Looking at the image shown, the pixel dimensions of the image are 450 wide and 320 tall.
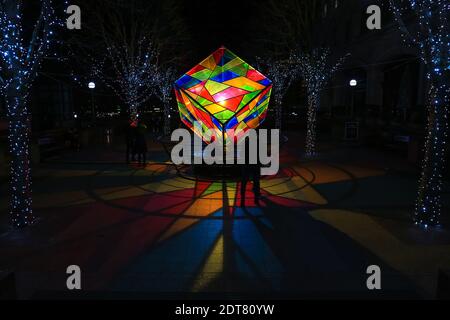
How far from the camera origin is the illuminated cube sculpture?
12.6m

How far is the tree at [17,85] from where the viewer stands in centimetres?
704

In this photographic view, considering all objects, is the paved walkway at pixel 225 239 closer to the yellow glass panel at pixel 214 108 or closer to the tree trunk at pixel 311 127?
the yellow glass panel at pixel 214 108

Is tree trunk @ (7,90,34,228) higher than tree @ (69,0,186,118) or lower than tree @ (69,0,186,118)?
lower

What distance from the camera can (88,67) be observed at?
84.7 ft

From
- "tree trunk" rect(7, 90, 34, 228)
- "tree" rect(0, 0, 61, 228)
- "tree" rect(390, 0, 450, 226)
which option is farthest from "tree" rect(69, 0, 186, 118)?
"tree" rect(390, 0, 450, 226)

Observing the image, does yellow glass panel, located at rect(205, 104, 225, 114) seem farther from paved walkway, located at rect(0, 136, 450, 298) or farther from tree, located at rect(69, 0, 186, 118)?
Answer: tree, located at rect(69, 0, 186, 118)

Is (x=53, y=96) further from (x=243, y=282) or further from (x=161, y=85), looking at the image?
(x=243, y=282)

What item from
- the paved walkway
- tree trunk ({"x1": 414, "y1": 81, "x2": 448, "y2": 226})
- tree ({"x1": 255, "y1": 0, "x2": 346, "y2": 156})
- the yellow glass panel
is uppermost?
tree ({"x1": 255, "y1": 0, "x2": 346, "y2": 156})

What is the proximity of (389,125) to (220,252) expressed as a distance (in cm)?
1711

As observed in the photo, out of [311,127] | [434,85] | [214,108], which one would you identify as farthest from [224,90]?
[434,85]

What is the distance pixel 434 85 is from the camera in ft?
23.3

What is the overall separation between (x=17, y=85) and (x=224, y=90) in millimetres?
6971

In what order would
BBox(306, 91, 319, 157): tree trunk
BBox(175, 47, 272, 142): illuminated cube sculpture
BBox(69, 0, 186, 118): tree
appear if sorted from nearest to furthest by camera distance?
BBox(175, 47, 272, 142): illuminated cube sculpture, BBox(306, 91, 319, 157): tree trunk, BBox(69, 0, 186, 118): tree

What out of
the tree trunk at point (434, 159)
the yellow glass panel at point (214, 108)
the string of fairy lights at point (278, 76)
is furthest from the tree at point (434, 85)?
the string of fairy lights at point (278, 76)
